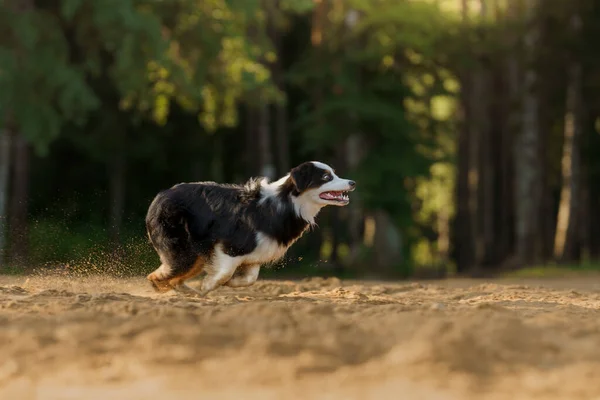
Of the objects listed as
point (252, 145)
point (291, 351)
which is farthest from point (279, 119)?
point (291, 351)

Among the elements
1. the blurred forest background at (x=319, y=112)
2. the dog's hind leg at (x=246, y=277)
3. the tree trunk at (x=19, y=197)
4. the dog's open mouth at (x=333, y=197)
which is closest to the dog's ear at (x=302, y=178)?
the dog's open mouth at (x=333, y=197)

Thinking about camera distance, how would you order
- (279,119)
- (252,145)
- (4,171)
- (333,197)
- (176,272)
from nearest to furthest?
(333,197), (176,272), (4,171), (252,145), (279,119)

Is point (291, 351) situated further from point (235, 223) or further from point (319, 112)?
point (319, 112)

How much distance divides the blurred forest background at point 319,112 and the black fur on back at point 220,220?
22.6 feet

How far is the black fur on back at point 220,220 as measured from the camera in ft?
38.4

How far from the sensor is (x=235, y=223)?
463 inches

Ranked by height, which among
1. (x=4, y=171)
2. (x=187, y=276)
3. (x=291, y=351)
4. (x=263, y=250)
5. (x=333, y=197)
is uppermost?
(x=4, y=171)

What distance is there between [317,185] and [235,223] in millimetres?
1044

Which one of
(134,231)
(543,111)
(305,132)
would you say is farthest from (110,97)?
(134,231)

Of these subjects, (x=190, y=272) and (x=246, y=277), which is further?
(x=190, y=272)

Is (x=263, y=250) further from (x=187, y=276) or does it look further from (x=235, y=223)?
(x=187, y=276)

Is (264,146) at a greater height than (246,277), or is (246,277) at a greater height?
(264,146)

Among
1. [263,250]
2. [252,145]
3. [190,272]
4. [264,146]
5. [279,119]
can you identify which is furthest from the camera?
[279,119]

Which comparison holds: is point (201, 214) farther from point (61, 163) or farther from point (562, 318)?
point (61, 163)
